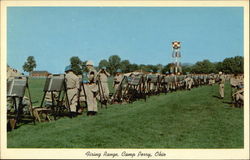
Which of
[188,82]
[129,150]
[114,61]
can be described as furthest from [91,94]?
[188,82]

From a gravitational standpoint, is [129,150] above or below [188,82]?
below

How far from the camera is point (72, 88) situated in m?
13.0

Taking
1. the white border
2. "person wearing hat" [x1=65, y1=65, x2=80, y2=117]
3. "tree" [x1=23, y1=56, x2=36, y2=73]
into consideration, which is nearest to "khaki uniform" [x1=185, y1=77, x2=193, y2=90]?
"person wearing hat" [x1=65, y1=65, x2=80, y2=117]

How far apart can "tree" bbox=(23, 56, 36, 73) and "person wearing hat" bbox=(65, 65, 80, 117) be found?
1567 mm

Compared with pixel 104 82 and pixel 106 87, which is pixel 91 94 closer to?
pixel 104 82

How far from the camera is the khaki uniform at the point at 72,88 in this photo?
12859 millimetres

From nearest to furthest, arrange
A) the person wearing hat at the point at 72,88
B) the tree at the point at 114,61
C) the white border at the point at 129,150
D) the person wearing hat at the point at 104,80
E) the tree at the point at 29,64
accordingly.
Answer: the white border at the point at 129,150 < the tree at the point at 29,64 < the tree at the point at 114,61 < the person wearing hat at the point at 72,88 < the person wearing hat at the point at 104,80

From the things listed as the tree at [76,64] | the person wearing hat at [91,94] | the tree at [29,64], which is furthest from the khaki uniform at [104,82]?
the tree at [29,64]

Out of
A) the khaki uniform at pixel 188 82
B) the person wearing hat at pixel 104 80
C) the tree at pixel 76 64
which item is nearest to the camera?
the tree at pixel 76 64

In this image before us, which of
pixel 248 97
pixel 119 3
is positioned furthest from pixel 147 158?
pixel 119 3

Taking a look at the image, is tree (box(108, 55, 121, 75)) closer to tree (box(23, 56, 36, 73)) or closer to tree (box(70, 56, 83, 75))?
tree (box(70, 56, 83, 75))

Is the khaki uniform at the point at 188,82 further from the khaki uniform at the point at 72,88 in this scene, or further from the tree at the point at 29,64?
the tree at the point at 29,64

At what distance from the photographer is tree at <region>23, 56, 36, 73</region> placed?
11.3m

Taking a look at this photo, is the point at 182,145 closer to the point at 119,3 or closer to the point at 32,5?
the point at 119,3
